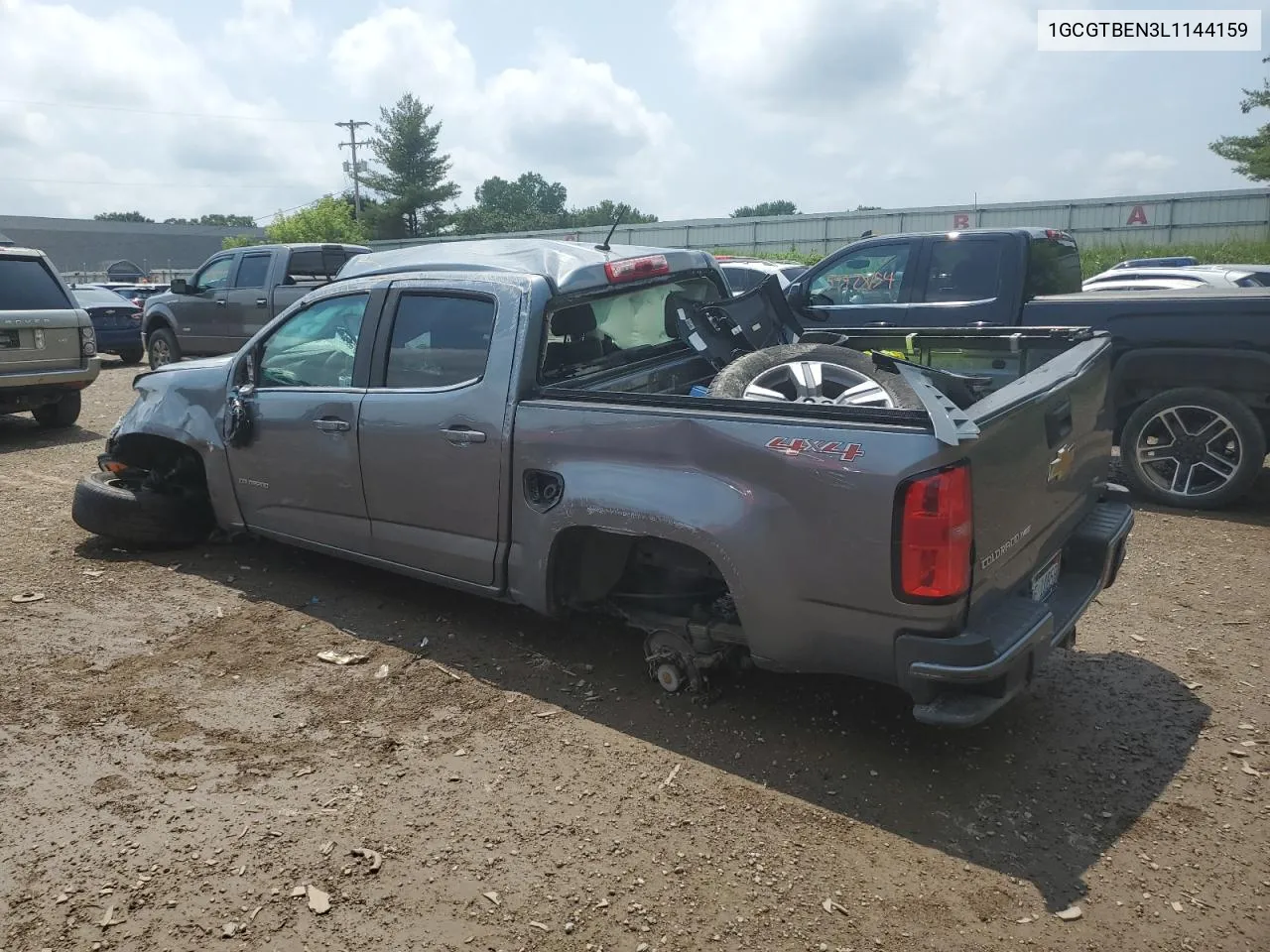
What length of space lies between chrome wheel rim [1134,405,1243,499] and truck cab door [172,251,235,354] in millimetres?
11514

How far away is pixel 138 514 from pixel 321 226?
5953 cm

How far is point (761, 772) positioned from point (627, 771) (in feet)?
1.55

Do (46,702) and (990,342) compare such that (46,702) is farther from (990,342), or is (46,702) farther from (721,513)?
(990,342)

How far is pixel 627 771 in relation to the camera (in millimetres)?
3465

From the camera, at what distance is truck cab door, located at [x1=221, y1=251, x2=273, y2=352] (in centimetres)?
1300

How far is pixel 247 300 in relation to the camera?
1313 centimetres

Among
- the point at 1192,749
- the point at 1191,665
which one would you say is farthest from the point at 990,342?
the point at 1192,749

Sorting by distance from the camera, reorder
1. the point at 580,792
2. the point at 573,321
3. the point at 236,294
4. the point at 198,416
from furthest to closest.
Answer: the point at 236,294
the point at 198,416
the point at 573,321
the point at 580,792

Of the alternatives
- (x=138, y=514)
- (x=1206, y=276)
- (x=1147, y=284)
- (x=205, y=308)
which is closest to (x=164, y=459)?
(x=138, y=514)

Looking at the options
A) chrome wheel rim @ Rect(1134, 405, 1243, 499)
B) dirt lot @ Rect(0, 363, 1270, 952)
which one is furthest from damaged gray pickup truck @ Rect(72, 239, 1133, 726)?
chrome wheel rim @ Rect(1134, 405, 1243, 499)

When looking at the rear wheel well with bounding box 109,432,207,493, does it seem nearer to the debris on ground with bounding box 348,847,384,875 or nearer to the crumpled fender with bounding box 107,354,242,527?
the crumpled fender with bounding box 107,354,242,527

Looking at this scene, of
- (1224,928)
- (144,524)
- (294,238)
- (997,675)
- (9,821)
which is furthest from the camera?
(294,238)

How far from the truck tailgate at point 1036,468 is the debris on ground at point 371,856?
6.58 ft

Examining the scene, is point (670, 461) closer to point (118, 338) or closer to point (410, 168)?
point (118, 338)
